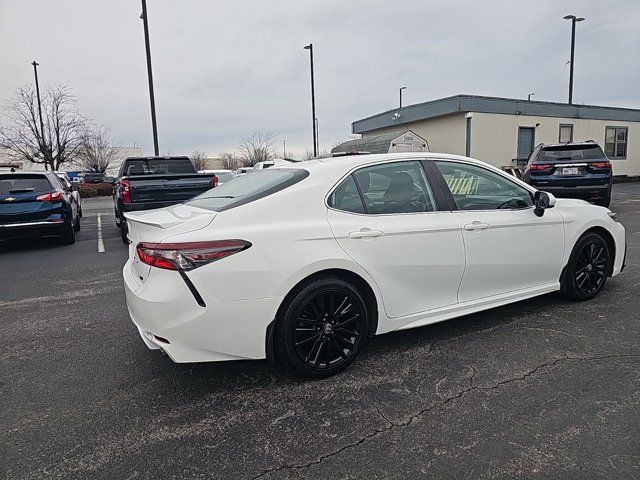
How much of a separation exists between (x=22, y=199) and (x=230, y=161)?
47708 millimetres

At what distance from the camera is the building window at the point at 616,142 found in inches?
988

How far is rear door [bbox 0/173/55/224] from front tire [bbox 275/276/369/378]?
23.2 feet

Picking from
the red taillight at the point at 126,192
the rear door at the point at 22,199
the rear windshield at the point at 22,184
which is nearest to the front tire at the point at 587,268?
the red taillight at the point at 126,192

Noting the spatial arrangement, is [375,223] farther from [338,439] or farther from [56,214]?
[56,214]

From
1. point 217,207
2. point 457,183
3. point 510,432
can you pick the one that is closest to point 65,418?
point 217,207

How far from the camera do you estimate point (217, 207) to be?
3.09 metres

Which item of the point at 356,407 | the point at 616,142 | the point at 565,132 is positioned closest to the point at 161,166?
the point at 356,407

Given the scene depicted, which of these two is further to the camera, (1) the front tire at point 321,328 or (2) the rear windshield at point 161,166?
(2) the rear windshield at point 161,166

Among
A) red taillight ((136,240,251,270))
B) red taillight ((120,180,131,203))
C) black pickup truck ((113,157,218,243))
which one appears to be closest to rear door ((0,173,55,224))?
black pickup truck ((113,157,218,243))

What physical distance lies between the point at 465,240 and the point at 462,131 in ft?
61.8

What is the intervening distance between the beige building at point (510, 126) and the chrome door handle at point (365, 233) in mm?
19030

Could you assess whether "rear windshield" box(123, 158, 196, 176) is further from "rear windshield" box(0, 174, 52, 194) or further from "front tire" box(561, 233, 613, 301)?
"front tire" box(561, 233, 613, 301)

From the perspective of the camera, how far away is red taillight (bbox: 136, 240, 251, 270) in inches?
104

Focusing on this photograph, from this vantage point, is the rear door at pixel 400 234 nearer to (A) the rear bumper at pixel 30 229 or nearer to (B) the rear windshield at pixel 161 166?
(A) the rear bumper at pixel 30 229
